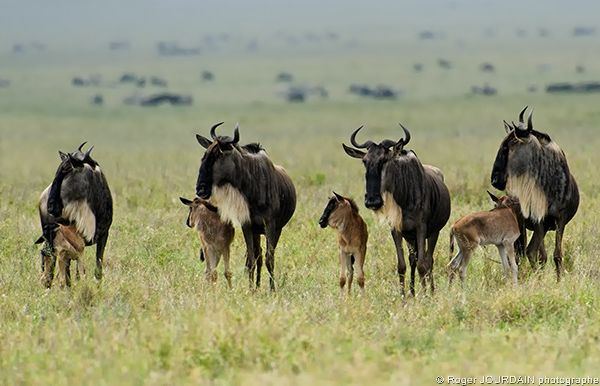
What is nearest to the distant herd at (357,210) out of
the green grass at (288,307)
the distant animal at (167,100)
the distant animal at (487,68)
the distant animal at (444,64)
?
the green grass at (288,307)

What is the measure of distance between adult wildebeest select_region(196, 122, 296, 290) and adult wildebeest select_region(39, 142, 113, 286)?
3.42 ft

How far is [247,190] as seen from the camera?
10.7 metres

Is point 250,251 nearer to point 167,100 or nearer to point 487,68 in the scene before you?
point 167,100

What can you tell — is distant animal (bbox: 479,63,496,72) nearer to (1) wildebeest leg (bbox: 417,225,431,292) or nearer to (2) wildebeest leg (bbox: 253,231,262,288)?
(2) wildebeest leg (bbox: 253,231,262,288)

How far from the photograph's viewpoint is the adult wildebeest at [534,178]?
34.7ft

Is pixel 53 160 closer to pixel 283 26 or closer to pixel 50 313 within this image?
pixel 50 313

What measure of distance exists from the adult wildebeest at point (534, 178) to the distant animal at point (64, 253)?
4.00 meters

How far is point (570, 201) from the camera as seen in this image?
1089 cm

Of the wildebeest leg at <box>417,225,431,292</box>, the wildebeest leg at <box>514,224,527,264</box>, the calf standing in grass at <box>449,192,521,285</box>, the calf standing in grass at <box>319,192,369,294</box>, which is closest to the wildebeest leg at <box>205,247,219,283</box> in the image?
the calf standing in grass at <box>319,192,369,294</box>

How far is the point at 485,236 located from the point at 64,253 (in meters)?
3.90

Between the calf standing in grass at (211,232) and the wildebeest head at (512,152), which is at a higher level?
the wildebeest head at (512,152)

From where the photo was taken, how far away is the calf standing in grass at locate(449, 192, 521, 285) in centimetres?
1026

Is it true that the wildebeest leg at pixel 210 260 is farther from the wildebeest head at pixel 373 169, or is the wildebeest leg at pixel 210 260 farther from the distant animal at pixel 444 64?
the distant animal at pixel 444 64

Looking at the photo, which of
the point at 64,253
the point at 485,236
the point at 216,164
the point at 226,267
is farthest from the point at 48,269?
the point at 485,236
